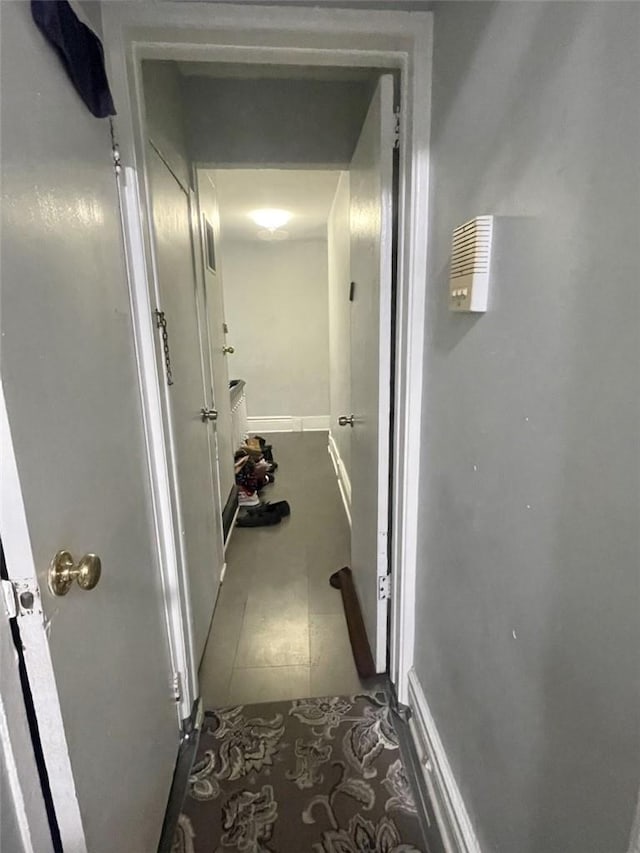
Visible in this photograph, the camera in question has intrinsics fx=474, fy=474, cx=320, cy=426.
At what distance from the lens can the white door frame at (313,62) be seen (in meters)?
1.16

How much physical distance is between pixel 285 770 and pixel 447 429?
121 centimetres

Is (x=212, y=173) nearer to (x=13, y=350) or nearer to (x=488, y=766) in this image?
(x=13, y=350)

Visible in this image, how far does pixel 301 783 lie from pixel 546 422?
4.57ft

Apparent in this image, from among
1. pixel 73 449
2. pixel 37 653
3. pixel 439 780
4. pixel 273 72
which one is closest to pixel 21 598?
pixel 37 653

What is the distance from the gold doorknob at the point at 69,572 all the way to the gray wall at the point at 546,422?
2.38 feet

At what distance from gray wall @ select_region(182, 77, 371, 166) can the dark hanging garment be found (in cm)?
119

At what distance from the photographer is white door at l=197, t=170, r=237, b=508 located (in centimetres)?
244

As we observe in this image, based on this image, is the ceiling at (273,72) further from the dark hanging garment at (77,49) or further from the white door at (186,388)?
the dark hanging garment at (77,49)

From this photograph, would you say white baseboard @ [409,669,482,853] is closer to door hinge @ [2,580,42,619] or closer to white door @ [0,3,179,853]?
white door @ [0,3,179,853]

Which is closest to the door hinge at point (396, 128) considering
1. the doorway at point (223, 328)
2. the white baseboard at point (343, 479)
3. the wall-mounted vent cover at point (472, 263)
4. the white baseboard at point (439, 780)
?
the doorway at point (223, 328)

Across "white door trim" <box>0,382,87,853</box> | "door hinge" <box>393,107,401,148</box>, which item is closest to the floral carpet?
"white door trim" <box>0,382,87,853</box>

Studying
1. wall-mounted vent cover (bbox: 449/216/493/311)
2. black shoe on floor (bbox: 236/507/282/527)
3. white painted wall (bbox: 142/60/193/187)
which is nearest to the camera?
wall-mounted vent cover (bbox: 449/216/493/311)

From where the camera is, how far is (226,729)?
1.66 metres

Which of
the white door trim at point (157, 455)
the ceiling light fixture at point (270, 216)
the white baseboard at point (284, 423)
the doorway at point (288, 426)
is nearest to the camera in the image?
the white door trim at point (157, 455)
